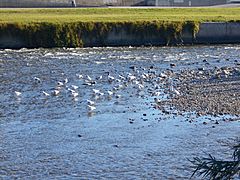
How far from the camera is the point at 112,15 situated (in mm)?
42219

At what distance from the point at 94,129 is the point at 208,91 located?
20.3ft

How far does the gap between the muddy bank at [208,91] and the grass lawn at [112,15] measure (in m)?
12.7

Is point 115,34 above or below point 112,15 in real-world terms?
below

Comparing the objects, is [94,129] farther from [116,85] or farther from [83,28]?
[83,28]

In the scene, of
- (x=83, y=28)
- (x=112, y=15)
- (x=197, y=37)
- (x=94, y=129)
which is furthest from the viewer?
(x=112, y=15)

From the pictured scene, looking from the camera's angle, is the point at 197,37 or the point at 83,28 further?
the point at 197,37

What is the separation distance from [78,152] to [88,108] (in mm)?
4417

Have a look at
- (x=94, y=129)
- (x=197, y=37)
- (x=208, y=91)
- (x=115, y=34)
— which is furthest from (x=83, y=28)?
(x=94, y=129)

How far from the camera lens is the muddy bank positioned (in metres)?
18.2

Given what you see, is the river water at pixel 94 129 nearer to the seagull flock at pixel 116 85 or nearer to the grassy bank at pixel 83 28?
the seagull flock at pixel 116 85

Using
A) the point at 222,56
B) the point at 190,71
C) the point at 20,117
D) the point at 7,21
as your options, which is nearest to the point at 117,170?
the point at 20,117

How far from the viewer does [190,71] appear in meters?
26.2

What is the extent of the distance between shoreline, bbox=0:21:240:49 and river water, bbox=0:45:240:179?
27.2 ft

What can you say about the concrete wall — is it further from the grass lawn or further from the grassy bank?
the grass lawn
